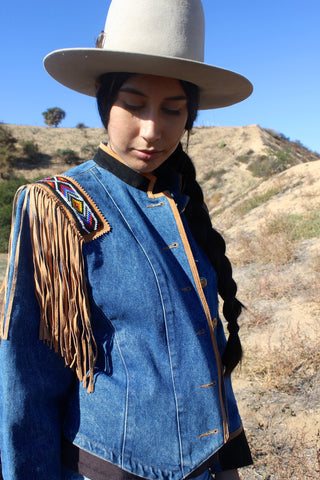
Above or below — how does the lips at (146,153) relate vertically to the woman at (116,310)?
above

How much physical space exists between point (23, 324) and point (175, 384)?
1.30 ft

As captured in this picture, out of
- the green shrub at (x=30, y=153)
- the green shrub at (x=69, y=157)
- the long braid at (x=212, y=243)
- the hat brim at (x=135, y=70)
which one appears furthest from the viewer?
the green shrub at (x=69, y=157)

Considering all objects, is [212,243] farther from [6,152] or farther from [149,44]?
[6,152]

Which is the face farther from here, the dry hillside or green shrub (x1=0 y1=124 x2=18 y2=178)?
green shrub (x1=0 y1=124 x2=18 y2=178)

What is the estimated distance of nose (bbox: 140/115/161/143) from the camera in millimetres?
A: 1036

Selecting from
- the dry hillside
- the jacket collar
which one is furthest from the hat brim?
the dry hillside

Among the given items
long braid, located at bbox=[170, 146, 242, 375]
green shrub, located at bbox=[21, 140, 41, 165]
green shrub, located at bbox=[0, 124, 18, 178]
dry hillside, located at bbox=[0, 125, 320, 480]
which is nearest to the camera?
long braid, located at bbox=[170, 146, 242, 375]

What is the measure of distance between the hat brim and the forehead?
0.02 metres

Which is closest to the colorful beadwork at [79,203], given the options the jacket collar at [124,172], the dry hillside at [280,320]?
the jacket collar at [124,172]

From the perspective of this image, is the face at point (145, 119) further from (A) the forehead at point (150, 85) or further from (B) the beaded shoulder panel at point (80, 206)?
(B) the beaded shoulder panel at point (80, 206)

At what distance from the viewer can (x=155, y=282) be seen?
987 mm

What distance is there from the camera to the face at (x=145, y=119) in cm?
104

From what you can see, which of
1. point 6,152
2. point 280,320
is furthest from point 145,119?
point 6,152

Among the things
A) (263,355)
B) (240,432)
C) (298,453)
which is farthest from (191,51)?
(263,355)
